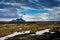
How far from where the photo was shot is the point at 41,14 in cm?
596

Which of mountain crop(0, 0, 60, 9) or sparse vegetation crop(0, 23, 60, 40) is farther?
mountain crop(0, 0, 60, 9)

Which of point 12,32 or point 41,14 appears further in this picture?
point 41,14

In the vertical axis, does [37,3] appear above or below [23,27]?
above

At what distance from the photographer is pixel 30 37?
5621mm

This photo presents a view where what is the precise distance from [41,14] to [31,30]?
2.34 feet

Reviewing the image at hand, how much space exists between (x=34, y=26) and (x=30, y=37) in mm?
430

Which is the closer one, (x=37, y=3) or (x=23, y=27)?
(x=23, y=27)

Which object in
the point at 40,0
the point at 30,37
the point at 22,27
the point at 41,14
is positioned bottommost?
the point at 30,37

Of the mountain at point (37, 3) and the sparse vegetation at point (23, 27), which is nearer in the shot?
the sparse vegetation at point (23, 27)

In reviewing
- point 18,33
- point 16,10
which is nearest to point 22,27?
point 18,33

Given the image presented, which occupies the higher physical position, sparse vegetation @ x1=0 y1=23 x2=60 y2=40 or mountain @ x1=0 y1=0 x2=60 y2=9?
mountain @ x1=0 y1=0 x2=60 y2=9

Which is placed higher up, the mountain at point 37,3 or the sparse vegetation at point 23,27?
the mountain at point 37,3

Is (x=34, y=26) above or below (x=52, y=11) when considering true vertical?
below

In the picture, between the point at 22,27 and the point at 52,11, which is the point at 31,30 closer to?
the point at 22,27
